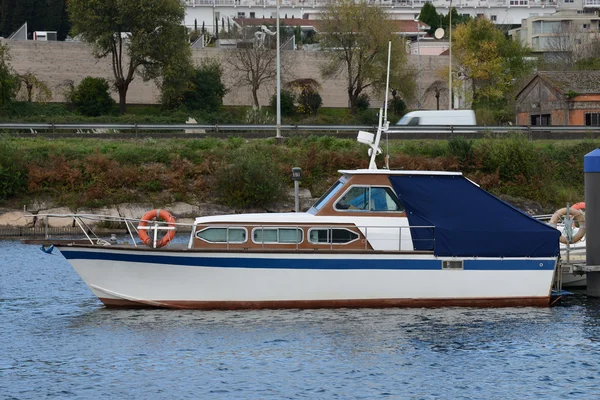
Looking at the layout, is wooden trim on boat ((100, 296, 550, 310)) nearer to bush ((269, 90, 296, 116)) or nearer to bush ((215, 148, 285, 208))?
bush ((215, 148, 285, 208))

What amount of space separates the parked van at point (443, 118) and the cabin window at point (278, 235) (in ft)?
104

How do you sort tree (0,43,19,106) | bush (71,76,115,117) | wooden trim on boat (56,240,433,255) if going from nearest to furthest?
wooden trim on boat (56,240,433,255)
tree (0,43,19,106)
bush (71,76,115,117)

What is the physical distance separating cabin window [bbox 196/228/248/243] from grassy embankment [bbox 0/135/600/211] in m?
20.8

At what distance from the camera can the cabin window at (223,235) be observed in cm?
2434

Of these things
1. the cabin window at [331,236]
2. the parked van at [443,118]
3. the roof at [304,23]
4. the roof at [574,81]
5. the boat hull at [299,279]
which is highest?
the roof at [304,23]

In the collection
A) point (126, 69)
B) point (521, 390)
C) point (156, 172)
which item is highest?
point (126, 69)

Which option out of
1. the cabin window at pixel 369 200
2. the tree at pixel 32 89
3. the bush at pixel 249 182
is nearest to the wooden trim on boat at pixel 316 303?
the cabin window at pixel 369 200

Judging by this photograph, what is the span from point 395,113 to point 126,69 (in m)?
20.6

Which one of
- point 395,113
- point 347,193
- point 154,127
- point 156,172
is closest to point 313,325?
point 347,193

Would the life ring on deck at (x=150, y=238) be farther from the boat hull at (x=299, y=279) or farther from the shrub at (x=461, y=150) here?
the shrub at (x=461, y=150)

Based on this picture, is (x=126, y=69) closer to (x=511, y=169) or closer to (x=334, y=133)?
(x=334, y=133)

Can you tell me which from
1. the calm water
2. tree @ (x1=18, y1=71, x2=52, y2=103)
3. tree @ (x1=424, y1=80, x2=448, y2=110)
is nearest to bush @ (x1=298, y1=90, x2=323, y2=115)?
tree @ (x1=424, y1=80, x2=448, y2=110)

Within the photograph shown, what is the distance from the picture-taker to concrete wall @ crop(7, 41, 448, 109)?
78.6 metres

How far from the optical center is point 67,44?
7975 centimetres
